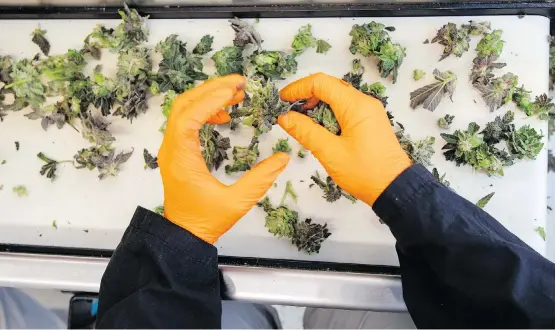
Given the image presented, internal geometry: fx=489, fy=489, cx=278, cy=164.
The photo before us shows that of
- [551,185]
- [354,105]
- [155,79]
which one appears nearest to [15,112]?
[155,79]

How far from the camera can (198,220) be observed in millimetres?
1018

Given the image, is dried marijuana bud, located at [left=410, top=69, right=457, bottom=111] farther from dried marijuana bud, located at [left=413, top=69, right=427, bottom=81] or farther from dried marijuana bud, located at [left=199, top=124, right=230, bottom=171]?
dried marijuana bud, located at [left=199, top=124, right=230, bottom=171]

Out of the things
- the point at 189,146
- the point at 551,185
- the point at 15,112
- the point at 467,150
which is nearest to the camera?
the point at 189,146

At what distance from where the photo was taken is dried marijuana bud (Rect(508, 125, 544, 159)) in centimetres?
112

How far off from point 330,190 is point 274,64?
0.33 m

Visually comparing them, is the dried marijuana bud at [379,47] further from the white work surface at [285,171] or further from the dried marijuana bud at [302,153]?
the dried marijuana bud at [302,153]

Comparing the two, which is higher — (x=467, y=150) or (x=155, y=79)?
(x=155, y=79)

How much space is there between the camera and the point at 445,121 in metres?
1.14

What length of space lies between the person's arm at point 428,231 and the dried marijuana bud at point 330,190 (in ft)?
0.42

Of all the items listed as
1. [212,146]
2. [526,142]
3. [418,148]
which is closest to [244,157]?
[212,146]

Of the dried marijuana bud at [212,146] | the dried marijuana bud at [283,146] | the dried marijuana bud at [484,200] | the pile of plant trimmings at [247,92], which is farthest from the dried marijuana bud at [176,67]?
the dried marijuana bud at [484,200]

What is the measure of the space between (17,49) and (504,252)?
1.24 m

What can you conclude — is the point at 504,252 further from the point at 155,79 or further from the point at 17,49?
the point at 17,49

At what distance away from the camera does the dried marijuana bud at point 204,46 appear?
1.19 meters
